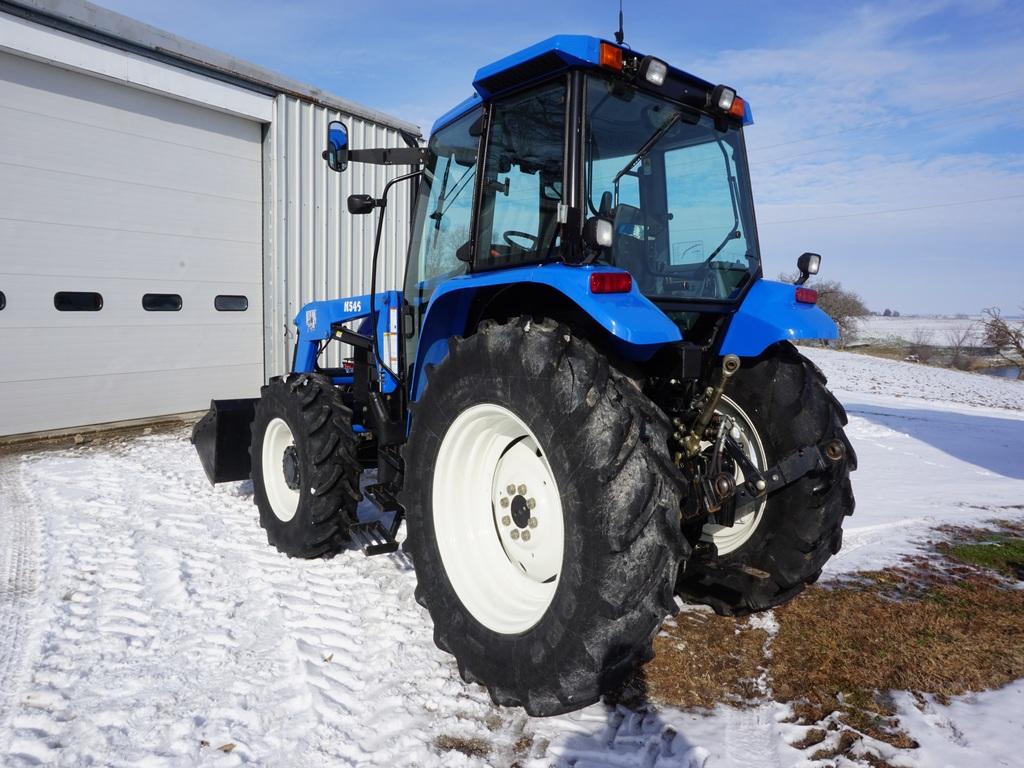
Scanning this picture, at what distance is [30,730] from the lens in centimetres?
219

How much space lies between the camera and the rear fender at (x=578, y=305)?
81.9 inches

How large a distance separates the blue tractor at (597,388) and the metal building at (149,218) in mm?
4290

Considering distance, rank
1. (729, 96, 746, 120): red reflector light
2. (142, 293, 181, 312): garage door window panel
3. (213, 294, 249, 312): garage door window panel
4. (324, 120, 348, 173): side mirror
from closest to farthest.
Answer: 1. (729, 96, 746, 120): red reflector light
2. (324, 120, 348, 173): side mirror
3. (142, 293, 181, 312): garage door window panel
4. (213, 294, 249, 312): garage door window panel

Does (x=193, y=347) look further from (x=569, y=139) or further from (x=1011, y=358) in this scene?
(x=1011, y=358)

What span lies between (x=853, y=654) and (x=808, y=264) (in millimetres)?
1774

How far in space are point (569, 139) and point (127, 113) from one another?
605 cm

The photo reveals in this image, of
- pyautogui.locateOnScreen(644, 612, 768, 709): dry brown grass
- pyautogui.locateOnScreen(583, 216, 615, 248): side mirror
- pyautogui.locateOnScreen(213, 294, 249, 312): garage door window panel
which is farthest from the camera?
pyautogui.locateOnScreen(213, 294, 249, 312): garage door window panel

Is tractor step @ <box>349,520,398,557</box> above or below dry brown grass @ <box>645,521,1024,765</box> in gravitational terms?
above

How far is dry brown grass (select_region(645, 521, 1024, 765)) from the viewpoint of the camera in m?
2.40

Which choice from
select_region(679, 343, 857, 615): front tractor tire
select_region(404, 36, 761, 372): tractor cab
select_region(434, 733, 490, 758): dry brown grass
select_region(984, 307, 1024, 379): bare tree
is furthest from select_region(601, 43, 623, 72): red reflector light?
select_region(984, 307, 1024, 379): bare tree

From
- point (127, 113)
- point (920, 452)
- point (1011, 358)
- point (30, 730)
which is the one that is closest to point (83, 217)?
point (127, 113)

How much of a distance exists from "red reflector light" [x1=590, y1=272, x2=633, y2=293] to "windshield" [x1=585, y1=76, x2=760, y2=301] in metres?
0.33

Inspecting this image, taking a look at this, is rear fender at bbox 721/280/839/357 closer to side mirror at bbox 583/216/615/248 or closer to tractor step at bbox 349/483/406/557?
side mirror at bbox 583/216/615/248

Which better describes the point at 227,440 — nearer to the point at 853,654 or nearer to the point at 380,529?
the point at 380,529
